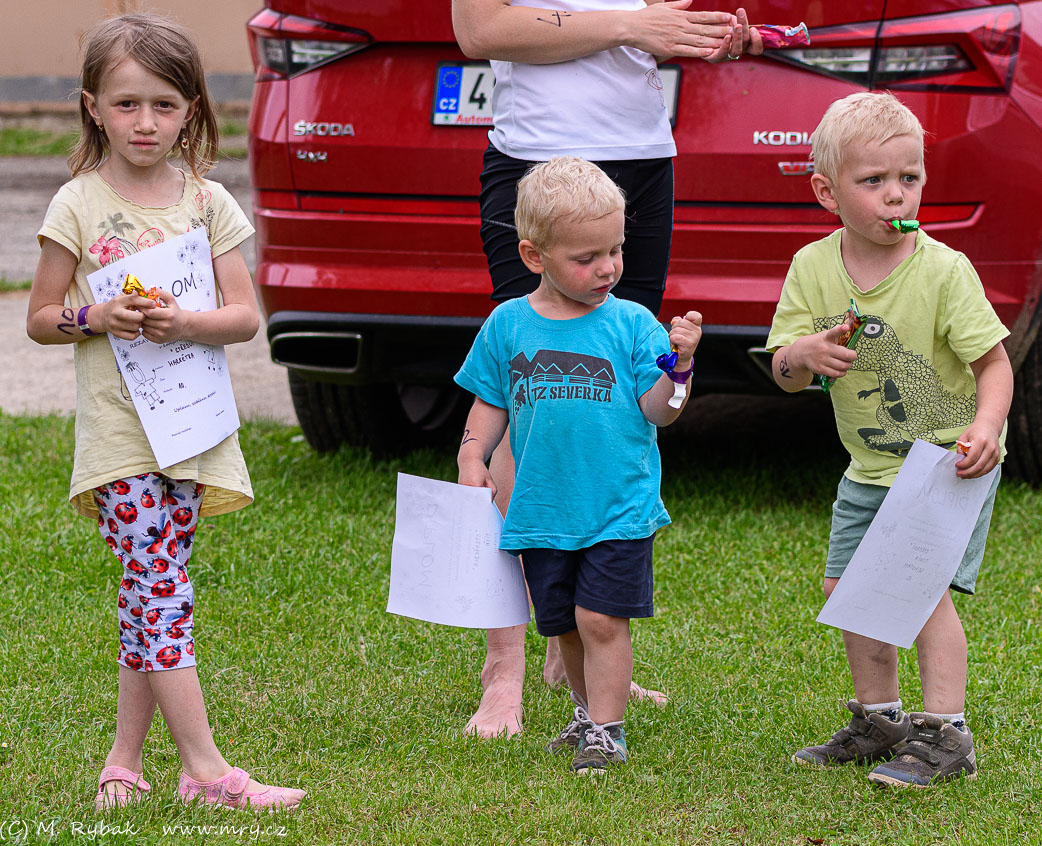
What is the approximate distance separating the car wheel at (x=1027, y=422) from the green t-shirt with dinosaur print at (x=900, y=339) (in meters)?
1.76

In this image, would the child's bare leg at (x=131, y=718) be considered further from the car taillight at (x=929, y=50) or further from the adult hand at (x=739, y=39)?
the car taillight at (x=929, y=50)

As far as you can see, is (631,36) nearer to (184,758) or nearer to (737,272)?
(737,272)

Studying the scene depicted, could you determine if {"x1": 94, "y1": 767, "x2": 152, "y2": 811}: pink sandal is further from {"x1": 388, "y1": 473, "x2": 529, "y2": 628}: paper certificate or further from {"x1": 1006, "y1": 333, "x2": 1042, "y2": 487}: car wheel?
{"x1": 1006, "y1": 333, "x2": 1042, "y2": 487}: car wheel

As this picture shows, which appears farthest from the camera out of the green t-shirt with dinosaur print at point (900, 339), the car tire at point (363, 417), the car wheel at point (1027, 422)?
the car tire at point (363, 417)

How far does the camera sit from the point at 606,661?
110 inches

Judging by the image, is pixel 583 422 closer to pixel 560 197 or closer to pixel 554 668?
pixel 560 197

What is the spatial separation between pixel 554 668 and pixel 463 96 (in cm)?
173

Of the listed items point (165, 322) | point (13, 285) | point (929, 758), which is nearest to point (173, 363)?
point (165, 322)

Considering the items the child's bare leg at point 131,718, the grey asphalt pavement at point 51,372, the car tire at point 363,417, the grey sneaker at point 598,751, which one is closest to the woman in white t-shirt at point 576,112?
Answer: the grey sneaker at point 598,751

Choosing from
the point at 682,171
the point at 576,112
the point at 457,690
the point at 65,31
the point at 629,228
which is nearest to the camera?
the point at 576,112

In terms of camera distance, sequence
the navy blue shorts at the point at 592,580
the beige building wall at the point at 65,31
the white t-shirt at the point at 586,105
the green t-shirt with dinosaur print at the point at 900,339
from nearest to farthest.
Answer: the green t-shirt with dinosaur print at the point at 900,339 → the navy blue shorts at the point at 592,580 → the white t-shirt at the point at 586,105 → the beige building wall at the point at 65,31

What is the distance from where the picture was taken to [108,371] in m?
2.57

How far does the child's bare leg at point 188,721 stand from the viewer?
2.58 meters

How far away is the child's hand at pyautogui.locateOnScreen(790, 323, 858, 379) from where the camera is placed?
8.36ft
